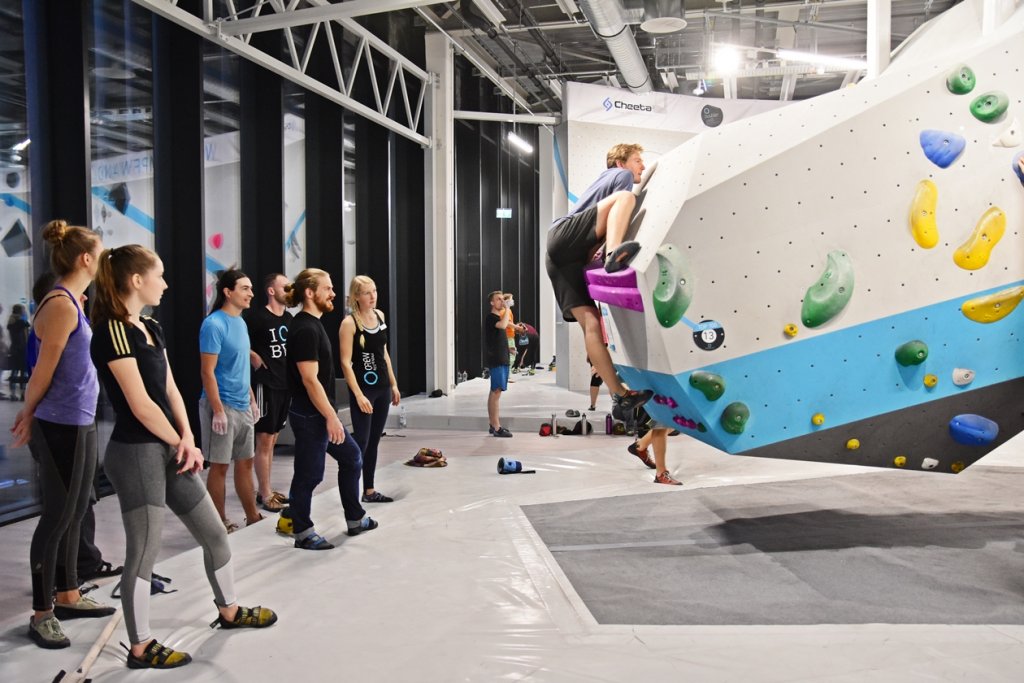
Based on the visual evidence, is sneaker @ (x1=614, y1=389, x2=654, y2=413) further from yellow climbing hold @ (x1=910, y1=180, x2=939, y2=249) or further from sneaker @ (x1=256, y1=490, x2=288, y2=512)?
sneaker @ (x1=256, y1=490, x2=288, y2=512)

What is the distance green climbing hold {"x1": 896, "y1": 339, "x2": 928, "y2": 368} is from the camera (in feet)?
12.4

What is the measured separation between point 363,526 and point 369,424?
25.1 inches

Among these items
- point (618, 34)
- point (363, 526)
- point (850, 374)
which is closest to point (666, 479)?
point (363, 526)

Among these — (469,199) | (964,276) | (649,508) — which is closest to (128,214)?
(649,508)

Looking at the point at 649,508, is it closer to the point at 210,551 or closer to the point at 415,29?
the point at 210,551

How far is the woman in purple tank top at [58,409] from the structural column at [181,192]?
370 cm

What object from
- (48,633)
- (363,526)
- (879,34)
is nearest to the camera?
(48,633)

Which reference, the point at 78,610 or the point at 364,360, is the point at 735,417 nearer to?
the point at 364,360

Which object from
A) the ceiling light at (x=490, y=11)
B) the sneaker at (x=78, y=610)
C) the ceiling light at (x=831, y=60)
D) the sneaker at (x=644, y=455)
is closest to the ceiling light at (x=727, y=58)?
the ceiling light at (x=831, y=60)

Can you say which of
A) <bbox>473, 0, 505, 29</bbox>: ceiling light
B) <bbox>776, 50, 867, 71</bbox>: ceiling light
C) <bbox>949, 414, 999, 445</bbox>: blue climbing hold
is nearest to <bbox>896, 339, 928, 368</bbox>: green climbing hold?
<bbox>949, 414, 999, 445</bbox>: blue climbing hold

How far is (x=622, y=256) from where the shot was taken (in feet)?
12.2

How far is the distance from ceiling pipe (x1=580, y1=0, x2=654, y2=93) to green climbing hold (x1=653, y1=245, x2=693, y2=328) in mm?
5844

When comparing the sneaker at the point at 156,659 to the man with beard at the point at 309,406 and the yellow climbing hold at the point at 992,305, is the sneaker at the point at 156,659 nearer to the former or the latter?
the man with beard at the point at 309,406

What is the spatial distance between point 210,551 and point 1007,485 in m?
5.46
